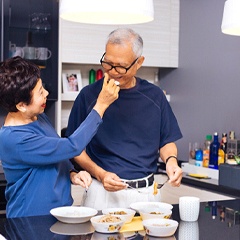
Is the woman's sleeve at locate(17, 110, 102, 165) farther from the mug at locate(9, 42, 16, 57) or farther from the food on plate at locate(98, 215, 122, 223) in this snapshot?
the mug at locate(9, 42, 16, 57)

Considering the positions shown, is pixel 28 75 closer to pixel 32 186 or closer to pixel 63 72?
pixel 32 186

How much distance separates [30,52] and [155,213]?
2.20 metres

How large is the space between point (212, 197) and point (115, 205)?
3.64 feet

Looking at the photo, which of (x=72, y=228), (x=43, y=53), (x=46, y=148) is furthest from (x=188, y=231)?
(x=43, y=53)

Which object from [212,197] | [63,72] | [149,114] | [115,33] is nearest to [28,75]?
[115,33]

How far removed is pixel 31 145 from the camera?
5.90ft

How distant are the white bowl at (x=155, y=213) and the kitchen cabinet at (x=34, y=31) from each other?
2.03 metres

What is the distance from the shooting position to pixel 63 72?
13.2ft

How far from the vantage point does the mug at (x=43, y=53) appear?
369cm

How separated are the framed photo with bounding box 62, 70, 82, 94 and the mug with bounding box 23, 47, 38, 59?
351mm

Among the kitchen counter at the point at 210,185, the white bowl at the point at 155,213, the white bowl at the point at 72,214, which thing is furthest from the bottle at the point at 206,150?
the white bowl at the point at 72,214

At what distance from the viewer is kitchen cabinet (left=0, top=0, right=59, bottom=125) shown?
3.57 metres

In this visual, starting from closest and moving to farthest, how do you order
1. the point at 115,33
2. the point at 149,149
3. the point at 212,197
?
the point at 115,33 < the point at 149,149 < the point at 212,197

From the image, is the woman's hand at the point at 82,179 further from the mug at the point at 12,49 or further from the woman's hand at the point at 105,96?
the mug at the point at 12,49
